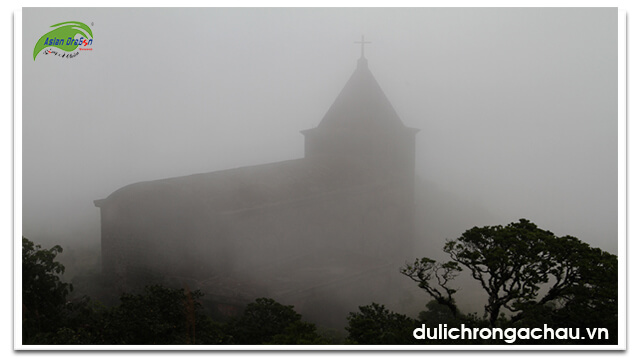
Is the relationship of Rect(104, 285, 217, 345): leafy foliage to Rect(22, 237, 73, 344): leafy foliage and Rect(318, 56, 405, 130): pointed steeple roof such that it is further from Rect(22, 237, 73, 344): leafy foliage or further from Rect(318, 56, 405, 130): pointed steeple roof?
Rect(318, 56, 405, 130): pointed steeple roof

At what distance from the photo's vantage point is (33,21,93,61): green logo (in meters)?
12.2

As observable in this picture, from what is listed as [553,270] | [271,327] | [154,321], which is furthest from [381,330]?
[154,321]

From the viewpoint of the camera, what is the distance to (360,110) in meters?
21.8

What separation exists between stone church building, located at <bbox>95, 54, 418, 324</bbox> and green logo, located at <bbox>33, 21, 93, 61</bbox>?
5.83m

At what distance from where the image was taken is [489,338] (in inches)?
426

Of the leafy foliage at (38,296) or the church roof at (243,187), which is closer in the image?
the leafy foliage at (38,296)

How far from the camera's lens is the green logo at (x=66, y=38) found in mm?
12242

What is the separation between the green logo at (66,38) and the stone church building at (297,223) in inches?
230

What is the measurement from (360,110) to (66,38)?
13.7 m

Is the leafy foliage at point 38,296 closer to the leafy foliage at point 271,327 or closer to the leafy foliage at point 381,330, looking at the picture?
the leafy foliage at point 271,327

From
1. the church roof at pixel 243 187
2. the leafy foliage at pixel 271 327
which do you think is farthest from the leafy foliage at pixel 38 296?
the leafy foliage at pixel 271 327

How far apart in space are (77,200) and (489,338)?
53.9ft

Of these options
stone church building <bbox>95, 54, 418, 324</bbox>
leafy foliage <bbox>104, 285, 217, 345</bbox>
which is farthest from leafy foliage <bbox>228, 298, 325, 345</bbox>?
stone church building <bbox>95, 54, 418, 324</bbox>

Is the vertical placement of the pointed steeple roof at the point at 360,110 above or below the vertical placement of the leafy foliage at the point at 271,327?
above
